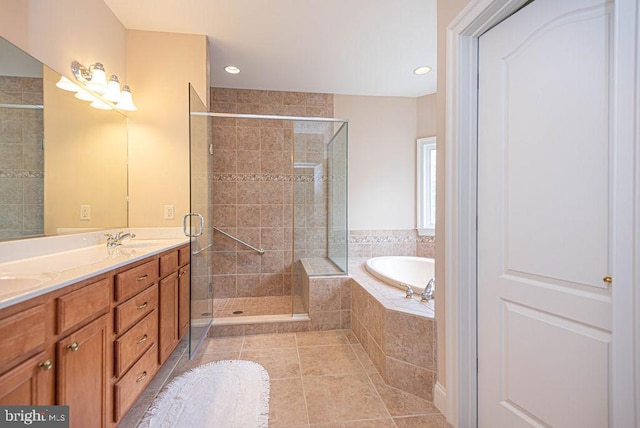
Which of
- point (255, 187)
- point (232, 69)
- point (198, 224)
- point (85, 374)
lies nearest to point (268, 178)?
point (255, 187)

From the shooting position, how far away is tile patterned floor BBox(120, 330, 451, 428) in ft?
4.74

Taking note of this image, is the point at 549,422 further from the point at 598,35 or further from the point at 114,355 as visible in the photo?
the point at 114,355

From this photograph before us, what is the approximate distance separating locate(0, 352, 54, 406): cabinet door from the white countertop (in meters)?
0.21

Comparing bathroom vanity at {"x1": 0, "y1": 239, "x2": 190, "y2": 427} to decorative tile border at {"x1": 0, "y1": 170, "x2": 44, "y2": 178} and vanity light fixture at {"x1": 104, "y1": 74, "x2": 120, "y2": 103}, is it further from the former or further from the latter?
vanity light fixture at {"x1": 104, "y1": 74, "x2": 120, "y2": 103}

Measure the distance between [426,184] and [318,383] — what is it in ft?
8.73

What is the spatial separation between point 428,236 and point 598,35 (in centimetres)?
270

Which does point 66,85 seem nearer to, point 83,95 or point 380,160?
point 83,95

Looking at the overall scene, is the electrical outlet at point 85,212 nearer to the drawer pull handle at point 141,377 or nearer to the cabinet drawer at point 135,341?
the cabinet drawer at point 135,341

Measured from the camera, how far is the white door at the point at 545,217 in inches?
34.6

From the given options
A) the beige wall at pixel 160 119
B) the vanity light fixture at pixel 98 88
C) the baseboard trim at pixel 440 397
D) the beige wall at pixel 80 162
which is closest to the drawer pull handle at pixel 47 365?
the beige wall at pixel 80 162

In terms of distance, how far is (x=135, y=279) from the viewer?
55.2 inches

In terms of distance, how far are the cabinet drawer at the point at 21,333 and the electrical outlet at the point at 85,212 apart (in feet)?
3.80

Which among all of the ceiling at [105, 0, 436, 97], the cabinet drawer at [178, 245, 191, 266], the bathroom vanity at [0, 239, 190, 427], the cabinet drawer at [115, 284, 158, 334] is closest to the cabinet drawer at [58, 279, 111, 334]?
the bathroom vanity at [0, 239, 190, 427]

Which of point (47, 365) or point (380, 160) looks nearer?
point (47, 365)
